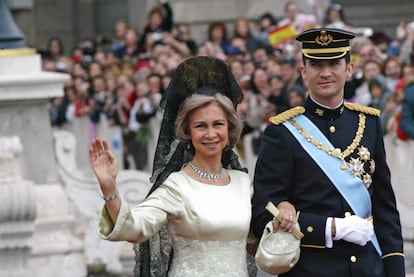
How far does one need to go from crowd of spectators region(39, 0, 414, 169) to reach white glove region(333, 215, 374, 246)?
7047mm

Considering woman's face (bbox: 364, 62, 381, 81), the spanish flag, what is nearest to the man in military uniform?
woman's face (bbox: 364, 62, 381, 81)

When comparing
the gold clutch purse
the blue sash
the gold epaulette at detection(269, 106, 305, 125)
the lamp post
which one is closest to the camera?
the gold clutch purse

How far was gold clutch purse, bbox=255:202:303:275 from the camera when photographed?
6.22 metres

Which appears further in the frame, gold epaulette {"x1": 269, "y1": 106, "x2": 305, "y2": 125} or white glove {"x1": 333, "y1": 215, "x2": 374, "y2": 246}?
gold epaulette {"x1": 269, "y1": 106, "x2": 305, "y2": 125}

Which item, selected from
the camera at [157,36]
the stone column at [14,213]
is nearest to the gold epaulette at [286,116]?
the stone column at [14,213]

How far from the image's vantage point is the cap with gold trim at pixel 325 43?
6516 mm

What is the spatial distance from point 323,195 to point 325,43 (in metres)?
0.59

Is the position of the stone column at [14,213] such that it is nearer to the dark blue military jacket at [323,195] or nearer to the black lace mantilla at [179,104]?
the black lace mantilla at [179,104]

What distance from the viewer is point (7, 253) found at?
9.30 m

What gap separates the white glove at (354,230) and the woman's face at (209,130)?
1.78 ft

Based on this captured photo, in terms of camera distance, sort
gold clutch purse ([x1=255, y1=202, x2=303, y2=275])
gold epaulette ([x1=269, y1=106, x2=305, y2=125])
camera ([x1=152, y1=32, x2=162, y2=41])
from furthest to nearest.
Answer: camera ([x1=152, y1=32, x2=162, y2=41])
gold epaulette ([x1=269, y1=106, x2=305, y2=125])
gold clutch purse ([x1=255, y1=202, x2=303, y2=275])

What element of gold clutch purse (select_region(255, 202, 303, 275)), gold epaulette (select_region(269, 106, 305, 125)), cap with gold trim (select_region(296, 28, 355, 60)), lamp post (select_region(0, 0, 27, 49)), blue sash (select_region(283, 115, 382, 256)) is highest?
cap with gold trim (select_region(296, 28, 355, 60))

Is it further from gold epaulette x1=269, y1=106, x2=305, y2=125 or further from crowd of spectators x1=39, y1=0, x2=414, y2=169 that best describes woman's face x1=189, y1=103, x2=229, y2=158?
crowd of spectators x1=39, y1=0, x2=414, y2=169

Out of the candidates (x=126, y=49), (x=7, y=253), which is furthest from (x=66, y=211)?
(x=126, y=49)
